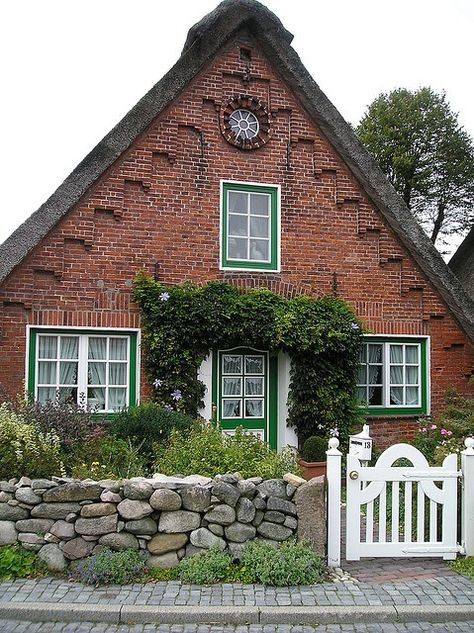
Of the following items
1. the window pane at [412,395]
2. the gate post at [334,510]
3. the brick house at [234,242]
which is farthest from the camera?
the window pane at [412,395]

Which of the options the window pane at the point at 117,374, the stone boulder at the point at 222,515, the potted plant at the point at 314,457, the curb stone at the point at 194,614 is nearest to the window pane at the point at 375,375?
the potted plant at the point at 314,457

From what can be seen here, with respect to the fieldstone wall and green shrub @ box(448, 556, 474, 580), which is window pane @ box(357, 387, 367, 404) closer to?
green shrub @ box(448, 556, 474, 580)

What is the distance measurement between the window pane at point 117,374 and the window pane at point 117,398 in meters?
0.12

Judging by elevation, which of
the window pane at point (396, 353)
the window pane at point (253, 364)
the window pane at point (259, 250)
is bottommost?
the window pane at point (253, 364)

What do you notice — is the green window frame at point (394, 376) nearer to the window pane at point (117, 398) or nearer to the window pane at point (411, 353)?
the window pane at point (411, 353)

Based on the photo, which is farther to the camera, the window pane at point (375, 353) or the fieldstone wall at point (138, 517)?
the window pane at point (375, 353)

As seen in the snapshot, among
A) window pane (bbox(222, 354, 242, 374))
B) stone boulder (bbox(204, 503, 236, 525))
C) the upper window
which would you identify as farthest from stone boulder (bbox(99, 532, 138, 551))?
the upper window

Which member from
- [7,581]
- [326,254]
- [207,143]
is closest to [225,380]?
[326,254]

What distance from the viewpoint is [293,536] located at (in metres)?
6.14

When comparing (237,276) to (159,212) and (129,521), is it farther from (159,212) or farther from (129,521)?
(129,521)

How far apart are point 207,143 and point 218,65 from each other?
1.32m

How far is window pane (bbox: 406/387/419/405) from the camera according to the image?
11625mm

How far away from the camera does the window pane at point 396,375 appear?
11.6m

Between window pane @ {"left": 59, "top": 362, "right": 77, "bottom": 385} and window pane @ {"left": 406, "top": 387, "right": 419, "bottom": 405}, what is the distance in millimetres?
5600
